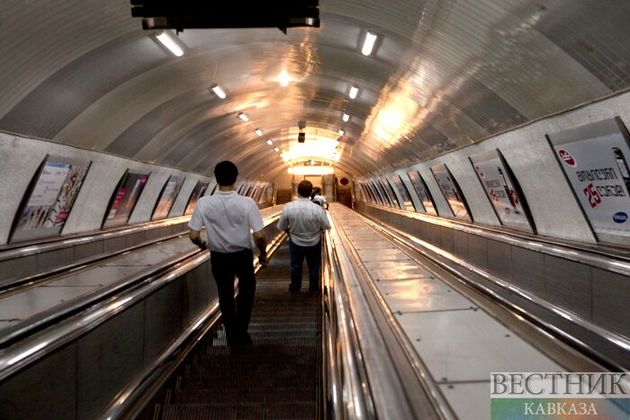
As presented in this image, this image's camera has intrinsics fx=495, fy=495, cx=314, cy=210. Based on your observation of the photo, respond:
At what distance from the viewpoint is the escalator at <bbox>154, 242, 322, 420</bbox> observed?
136 inches

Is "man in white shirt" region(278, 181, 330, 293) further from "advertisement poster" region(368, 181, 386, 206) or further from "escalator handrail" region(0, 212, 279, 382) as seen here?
"advertisement poster" region(368, 181, 386, 206)

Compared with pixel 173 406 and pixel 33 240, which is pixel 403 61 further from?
pixel 33 240

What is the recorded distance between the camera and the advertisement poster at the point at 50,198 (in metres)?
7.18

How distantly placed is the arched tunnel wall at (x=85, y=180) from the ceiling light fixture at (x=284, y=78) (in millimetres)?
3333

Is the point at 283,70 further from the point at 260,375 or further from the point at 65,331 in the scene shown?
the point at 65,331

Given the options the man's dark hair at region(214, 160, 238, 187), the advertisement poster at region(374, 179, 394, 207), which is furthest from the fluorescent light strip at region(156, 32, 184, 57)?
the advertisement poster at region(374, 179, 394, 207)

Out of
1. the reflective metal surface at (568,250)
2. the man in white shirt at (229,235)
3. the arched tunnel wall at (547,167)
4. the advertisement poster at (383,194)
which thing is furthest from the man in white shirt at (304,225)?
the advertisement poster at (383,194)

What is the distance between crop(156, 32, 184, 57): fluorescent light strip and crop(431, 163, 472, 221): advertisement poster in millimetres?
6308

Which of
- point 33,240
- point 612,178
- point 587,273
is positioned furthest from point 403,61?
point 33,240

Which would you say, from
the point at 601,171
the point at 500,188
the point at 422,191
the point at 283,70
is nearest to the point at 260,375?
the point at 601,171

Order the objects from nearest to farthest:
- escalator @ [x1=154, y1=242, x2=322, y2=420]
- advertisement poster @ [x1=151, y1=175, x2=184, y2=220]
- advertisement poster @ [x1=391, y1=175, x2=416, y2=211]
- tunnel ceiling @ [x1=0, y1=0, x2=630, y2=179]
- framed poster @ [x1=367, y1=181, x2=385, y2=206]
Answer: escalator @ [x1=154, y1=242, x2=322, y2=420]
tunnel ceiling @ [x1=0, y1=0, x2=630, y2=179]
advertisement poster @ [x1=151, y1=175, x2=184, y2=220]
advertisement poster @ [x1=391, y1=175, x2=416, y2=211]
framed poster @ [x1=367, y1=181, x2=385, y2=206]

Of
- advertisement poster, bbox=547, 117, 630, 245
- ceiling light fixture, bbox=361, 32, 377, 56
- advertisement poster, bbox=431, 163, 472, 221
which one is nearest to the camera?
advertisement poster, bbox=547, 117, 630, 245

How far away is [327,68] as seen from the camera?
335 inches

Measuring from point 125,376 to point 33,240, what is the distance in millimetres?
5091
